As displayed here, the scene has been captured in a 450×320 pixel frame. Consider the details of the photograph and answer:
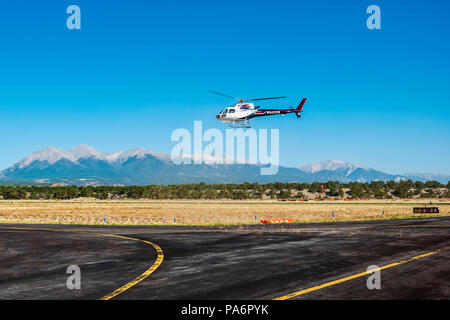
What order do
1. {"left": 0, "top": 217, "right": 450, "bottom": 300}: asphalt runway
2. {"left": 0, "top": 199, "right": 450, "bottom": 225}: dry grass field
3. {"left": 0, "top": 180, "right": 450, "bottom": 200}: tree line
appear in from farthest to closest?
{"left": 0, "top": 180, "right": 450, "bottom": 200}: tree line < {"left": 0, "top": 199, "right": 450, "bottom": 225}: dry grass field < {"left": 0, "top": 217, "right": 450, "bottom": 300}: asphalt runway

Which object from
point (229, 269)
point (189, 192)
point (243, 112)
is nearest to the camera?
point (229, 269)

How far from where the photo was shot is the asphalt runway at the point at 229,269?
8.73 metres

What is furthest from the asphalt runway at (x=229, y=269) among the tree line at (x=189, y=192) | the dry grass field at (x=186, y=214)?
the tree line at (x=189, y=192)

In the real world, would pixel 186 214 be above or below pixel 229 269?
below

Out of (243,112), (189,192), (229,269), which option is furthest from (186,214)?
(189,192)

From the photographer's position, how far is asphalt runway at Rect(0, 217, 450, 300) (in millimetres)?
8727

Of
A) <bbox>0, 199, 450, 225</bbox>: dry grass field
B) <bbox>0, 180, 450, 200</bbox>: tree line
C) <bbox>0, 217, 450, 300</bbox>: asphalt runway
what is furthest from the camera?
<bbox>0, 180, 450, 200</bbox>: tree line

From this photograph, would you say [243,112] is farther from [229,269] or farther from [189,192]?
[189,192]

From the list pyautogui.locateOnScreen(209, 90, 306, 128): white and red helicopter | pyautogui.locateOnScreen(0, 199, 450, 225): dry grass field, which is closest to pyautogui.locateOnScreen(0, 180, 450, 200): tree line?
pyautogui.locateOnScreen(0, 199, 450, 225): dry grass field

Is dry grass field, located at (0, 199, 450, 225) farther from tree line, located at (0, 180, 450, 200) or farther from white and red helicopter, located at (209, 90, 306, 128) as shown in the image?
tree line, located at (0, 180, 450, 200)

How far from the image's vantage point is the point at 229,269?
1168cm

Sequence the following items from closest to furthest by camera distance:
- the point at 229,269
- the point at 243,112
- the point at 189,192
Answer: the point at 229,269 → the point at 243,112 → the point at 189,192

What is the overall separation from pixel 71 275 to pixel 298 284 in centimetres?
618
